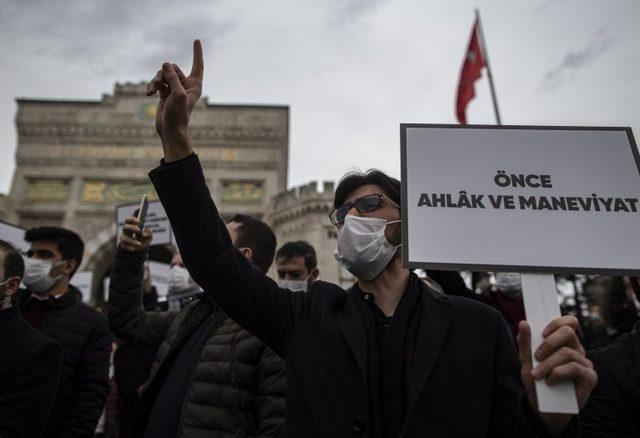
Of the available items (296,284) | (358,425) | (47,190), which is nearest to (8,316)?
(358,425)

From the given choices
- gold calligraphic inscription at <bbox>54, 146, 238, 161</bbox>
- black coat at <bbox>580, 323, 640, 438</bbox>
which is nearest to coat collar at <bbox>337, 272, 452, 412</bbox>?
black coat at <bbox>580, 323, 640, 438</bbox>

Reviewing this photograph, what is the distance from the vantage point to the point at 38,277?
371 centimetres

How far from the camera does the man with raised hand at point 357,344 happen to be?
4.70ft

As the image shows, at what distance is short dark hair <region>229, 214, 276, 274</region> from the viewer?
3141 millimetres

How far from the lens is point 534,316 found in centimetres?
126

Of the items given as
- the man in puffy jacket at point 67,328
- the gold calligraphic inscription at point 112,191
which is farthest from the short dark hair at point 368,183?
the gold calligraphic inscription at point 112,191

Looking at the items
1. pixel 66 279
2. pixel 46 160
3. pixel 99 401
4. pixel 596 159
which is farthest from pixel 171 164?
pixel 46 160

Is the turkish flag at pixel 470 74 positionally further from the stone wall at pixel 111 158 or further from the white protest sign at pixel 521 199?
the white protest sign at pixel 521 199

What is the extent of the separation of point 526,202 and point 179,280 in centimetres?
435

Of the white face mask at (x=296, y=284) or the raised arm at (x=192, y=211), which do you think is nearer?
the raised arm at (x=192, y=211)

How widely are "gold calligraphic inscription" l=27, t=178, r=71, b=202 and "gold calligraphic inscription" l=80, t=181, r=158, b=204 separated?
33.6 inches

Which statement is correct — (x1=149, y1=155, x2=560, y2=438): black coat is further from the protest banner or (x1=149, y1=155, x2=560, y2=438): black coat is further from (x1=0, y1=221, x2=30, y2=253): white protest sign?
(x1=0, y1=221, x2=30, y2=253): white protest sign

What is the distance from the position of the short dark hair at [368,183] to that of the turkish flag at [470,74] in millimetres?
11866

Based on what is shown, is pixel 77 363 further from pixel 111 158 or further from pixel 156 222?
pixel 111 158
